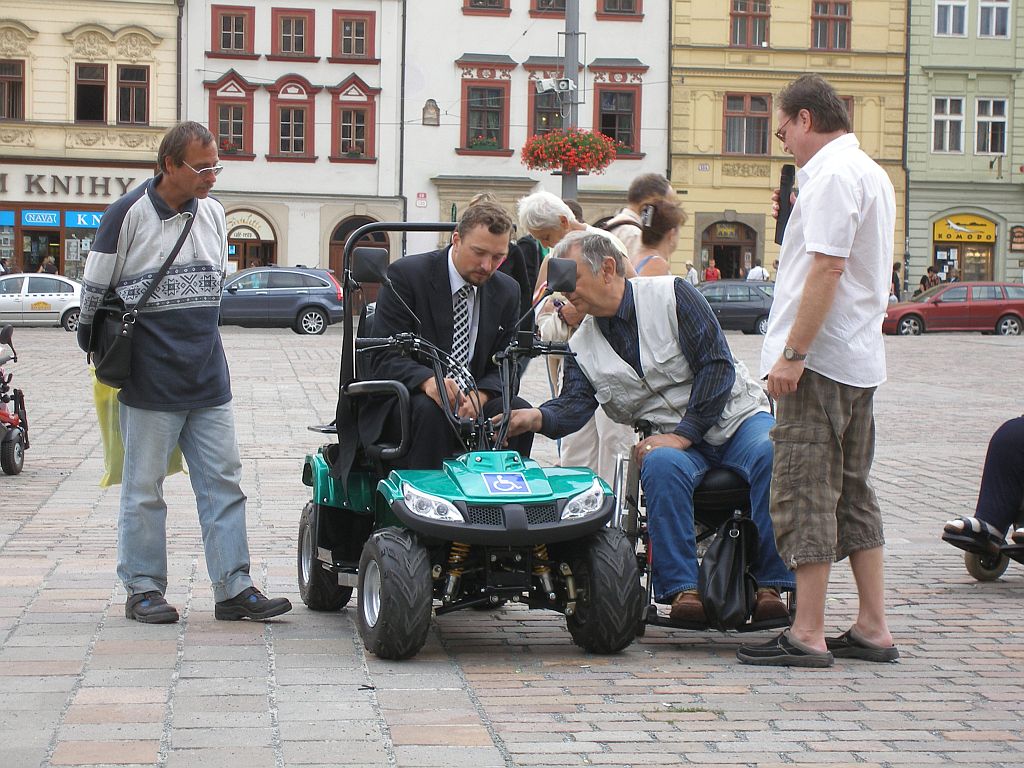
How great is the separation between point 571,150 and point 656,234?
24169mm

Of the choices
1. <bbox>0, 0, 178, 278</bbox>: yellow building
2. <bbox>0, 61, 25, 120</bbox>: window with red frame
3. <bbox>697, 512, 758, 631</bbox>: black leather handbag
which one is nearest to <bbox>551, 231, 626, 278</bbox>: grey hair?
<bbox>697, 512, 758, 631</bbox>: black leather handbag

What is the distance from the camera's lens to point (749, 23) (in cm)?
4788

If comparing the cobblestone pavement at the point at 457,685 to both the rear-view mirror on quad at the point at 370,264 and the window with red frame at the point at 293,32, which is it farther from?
the window with red frame at the point at 293,32

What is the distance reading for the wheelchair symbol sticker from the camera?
5332 mm

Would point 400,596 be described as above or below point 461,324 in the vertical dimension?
below

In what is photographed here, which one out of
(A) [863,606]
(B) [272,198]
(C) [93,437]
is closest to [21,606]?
(A) [863,606]

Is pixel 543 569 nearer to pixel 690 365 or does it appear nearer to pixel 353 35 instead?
pixel 690 365

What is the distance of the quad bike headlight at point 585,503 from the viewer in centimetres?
536

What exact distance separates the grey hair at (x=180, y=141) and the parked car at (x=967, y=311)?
34442 millimetres

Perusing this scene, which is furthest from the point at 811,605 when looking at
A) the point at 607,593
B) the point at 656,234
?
the point at 656,234

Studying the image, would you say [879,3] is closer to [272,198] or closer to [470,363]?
[272,198]

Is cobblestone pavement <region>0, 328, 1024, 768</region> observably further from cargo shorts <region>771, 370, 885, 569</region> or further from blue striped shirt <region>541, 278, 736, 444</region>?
blue striped shirt <region>541, 278, 736, 444</region>

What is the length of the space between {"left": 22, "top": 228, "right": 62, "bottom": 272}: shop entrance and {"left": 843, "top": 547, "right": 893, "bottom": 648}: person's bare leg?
41.4 m

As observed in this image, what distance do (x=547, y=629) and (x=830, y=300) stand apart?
173cm
